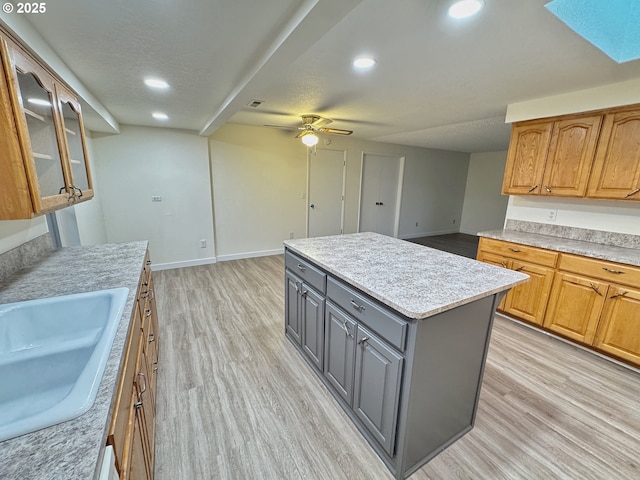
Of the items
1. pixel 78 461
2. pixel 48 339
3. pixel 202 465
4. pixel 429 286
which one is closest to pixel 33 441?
pixel 78 461

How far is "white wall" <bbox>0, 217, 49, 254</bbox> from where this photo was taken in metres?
1.50

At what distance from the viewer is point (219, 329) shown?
104 inches

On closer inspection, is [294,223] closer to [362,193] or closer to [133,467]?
[362,193]

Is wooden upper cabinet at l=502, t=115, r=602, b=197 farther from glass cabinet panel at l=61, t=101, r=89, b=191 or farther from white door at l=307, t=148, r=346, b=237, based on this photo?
glass cabinet panel at l=61, t=101, r=89, b=191

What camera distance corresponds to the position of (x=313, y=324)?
1979 millimetres

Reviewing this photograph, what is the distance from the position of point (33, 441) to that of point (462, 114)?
158 inches

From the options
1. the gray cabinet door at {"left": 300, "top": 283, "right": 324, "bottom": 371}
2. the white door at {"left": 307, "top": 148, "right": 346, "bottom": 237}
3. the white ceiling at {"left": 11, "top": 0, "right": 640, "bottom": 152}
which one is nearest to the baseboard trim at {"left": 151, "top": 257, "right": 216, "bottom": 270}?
the white door at {"left": 307, "top": 148, "right": 346, "bottom": 237}

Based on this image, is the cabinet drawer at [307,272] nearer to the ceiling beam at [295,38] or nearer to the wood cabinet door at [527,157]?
the ceiling beam at [295,38]

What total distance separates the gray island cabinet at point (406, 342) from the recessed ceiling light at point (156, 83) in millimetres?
1793

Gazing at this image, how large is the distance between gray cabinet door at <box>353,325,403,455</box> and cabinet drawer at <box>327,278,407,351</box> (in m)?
0.06

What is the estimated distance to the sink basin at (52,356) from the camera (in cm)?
66

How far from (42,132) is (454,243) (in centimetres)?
674

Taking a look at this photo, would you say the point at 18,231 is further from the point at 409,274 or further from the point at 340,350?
the point at 409,274

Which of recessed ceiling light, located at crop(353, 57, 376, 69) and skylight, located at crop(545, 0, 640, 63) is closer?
skylight, located at crop(545, 0, 640, 63)
